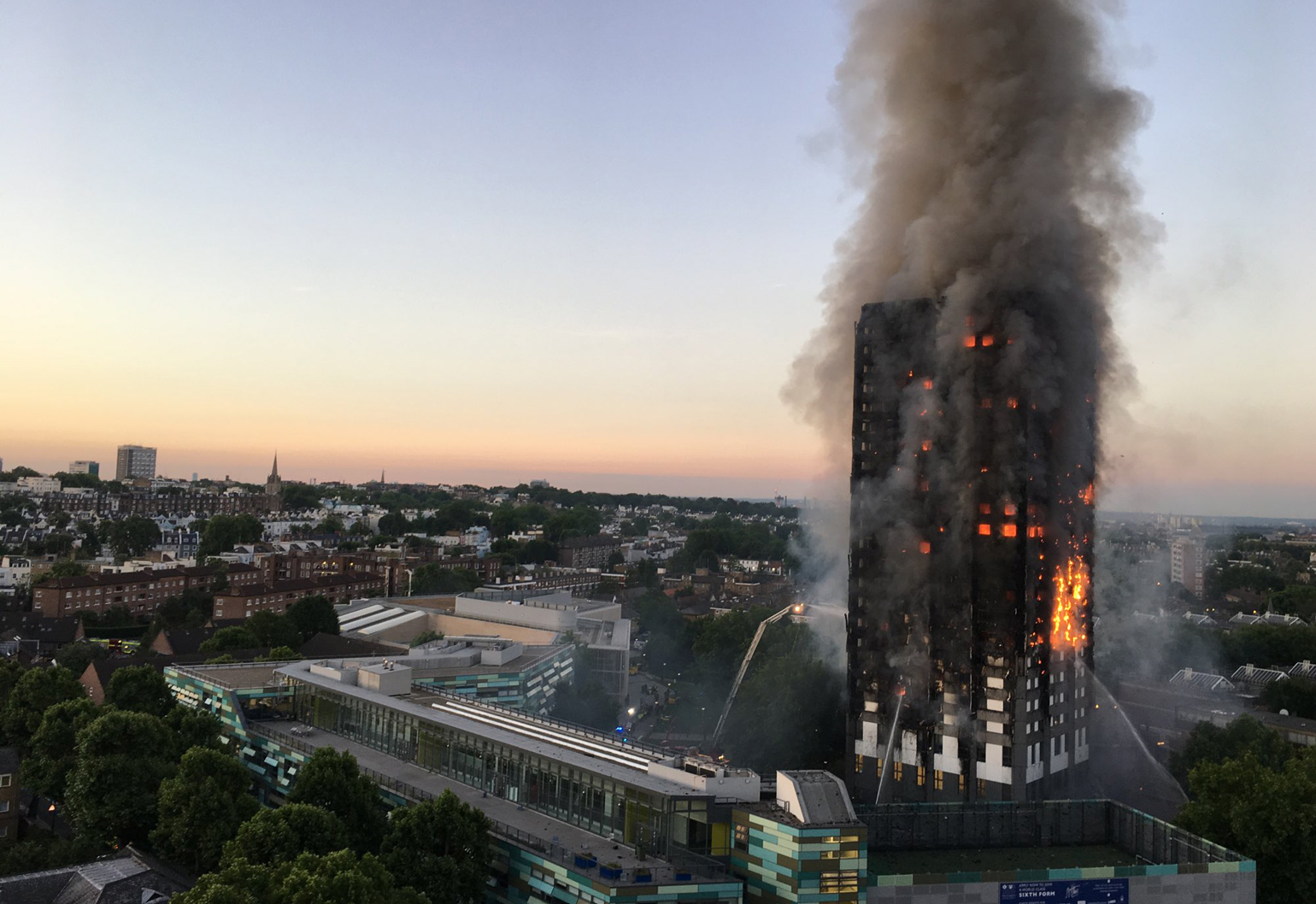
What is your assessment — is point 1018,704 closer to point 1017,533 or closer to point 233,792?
point 1017,533

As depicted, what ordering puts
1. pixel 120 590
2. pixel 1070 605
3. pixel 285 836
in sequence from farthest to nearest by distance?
pixel 120 590, pixel 1070 605, pixel 285 836

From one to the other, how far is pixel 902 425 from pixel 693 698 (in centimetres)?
2960

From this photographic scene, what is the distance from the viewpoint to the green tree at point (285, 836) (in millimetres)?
29688

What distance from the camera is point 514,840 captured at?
31891 mm

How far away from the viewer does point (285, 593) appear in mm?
105562

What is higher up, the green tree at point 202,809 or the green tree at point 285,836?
the green tree at point 285,836

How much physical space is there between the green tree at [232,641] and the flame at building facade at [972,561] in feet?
146

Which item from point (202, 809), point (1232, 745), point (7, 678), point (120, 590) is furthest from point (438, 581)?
point (1232, 745)

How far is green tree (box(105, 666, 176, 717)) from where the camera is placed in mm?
51969

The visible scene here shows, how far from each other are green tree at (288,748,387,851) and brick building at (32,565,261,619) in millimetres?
74080

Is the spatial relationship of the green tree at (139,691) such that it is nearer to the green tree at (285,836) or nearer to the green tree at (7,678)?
the green tree at (7,678)

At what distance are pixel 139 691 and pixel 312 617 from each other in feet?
95.6

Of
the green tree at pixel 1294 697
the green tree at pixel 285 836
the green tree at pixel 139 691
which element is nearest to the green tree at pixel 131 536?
the green tree at pixel 139 691

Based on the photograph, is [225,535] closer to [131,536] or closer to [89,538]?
[131,536]
